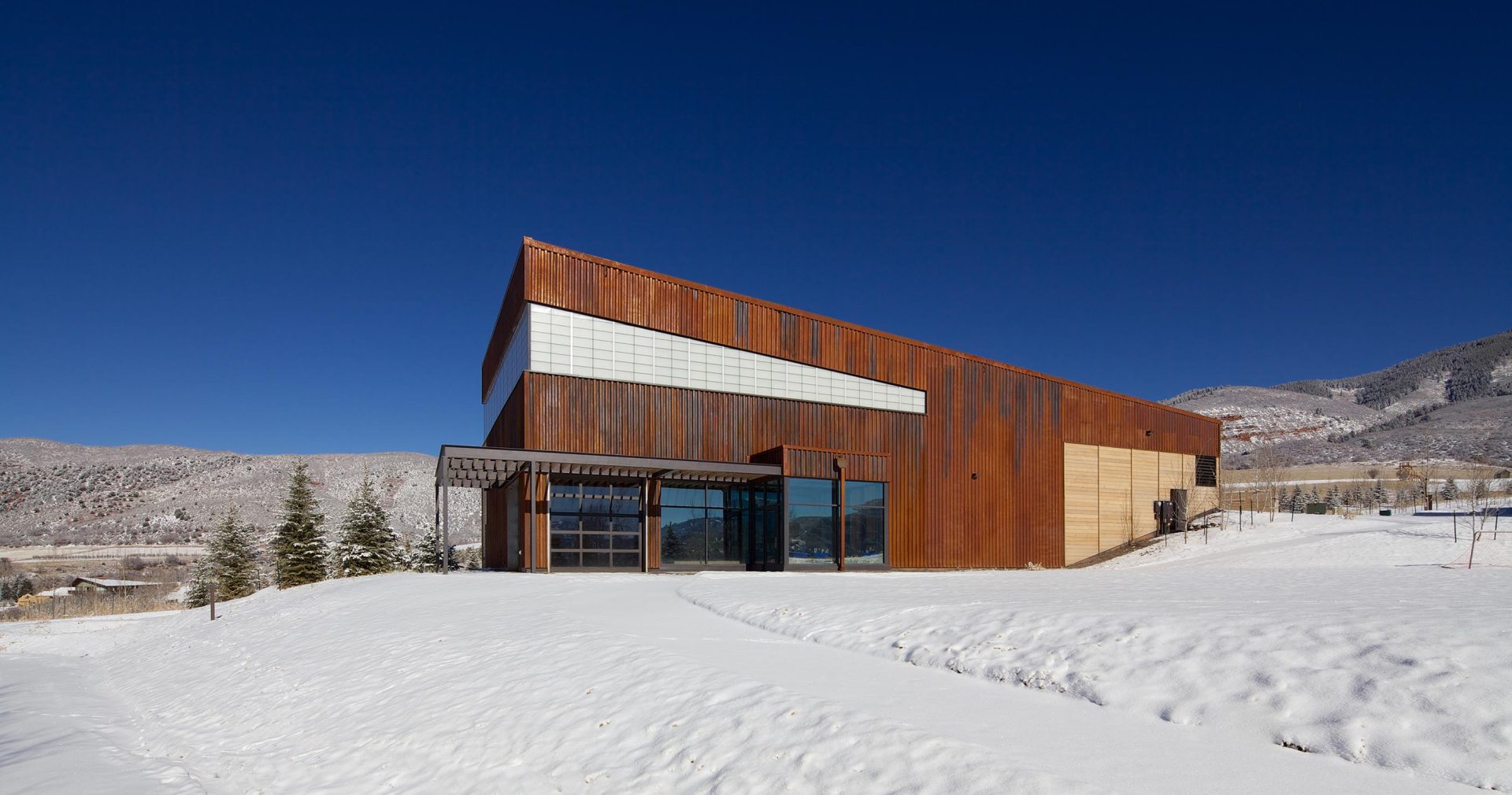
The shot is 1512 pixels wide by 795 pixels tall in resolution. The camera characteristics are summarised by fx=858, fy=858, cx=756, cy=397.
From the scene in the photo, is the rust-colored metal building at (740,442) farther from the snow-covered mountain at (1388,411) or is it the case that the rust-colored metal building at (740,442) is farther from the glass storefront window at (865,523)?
the snow-covered mountain at (1388,411)

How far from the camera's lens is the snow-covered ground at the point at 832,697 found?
221 inches

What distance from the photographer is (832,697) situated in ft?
23.7

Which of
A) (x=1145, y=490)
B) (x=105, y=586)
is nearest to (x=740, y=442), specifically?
(x=1145, y=490)

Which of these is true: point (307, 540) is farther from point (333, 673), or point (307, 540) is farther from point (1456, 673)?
point (1456, 673)

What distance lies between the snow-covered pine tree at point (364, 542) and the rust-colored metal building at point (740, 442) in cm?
1227

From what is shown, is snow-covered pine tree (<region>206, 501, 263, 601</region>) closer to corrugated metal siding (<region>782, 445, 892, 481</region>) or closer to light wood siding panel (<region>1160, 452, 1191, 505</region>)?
corrugated metal siding (<region>782, 445, 892, 481</region>)

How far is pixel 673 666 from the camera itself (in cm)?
877

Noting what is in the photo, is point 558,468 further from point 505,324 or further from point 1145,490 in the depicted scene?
point 1145,490

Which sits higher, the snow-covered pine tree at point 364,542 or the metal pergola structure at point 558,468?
the metal pergola structure at point 558,468

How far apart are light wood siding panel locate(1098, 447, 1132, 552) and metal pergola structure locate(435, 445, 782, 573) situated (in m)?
16.6

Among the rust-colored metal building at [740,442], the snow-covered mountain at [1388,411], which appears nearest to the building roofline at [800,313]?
the rust-colored metal building at [740,442]

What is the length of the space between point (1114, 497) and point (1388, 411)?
437 feet

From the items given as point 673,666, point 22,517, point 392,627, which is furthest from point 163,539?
point 673,666

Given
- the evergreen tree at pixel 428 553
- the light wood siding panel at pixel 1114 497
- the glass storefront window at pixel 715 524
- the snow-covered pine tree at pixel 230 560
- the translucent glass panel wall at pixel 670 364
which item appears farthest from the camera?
the evergreen tree at pixel 428 553
